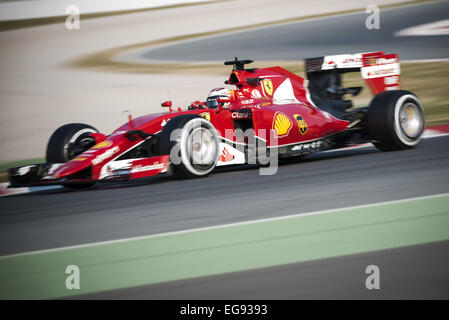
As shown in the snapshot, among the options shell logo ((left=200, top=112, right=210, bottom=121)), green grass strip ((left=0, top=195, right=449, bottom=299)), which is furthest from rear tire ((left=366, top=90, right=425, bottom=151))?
green grass strip ((left=0, top=195, right=449, bottom=299))

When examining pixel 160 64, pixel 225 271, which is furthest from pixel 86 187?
pixel 160 64

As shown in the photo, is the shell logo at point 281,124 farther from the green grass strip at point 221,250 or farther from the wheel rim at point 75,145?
the green grass strip at point 221,250

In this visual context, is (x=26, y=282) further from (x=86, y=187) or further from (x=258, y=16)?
(x=258, y=16)

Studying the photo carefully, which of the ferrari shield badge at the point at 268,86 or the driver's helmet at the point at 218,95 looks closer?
the driver's helmet at the point at 218,95

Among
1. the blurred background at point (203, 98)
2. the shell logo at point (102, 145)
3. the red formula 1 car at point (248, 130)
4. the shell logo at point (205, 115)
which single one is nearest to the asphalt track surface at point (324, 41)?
the blurred background at point (203, 98)

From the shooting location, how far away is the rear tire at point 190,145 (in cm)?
802

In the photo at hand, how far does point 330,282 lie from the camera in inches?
167

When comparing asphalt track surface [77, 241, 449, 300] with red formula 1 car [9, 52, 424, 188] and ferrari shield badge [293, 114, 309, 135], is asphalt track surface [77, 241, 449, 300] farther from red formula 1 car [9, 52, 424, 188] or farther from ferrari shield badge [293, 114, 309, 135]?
ferrari shield badge [293, 114, 309, 135]

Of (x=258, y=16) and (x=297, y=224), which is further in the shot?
(x=258, y=16)

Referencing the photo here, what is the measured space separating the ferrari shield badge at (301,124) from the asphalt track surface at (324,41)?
45.7 feet

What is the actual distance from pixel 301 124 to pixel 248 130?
2.44 feet

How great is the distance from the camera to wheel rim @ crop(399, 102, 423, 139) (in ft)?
31.1

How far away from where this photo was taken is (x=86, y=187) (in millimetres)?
9047
